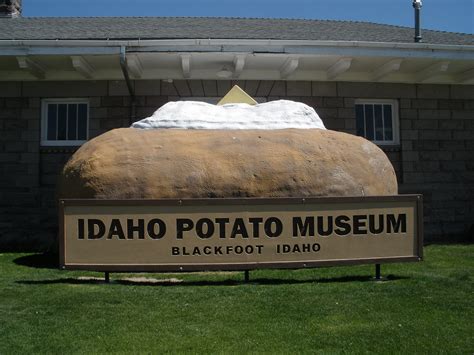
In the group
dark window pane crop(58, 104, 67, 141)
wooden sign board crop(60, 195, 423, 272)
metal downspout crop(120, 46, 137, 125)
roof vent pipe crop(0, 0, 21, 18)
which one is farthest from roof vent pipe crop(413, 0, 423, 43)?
roof vent pipe crop(0, 0, 21, 18)

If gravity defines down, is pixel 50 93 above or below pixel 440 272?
above

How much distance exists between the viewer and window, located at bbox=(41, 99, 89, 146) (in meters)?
11.0

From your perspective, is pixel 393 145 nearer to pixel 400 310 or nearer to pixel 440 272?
pixel 440 272

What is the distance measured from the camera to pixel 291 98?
11.1 metres

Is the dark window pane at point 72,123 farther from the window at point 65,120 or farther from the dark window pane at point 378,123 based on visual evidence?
the dark window pane at point 378,123

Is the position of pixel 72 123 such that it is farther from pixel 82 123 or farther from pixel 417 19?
pixel 417 19

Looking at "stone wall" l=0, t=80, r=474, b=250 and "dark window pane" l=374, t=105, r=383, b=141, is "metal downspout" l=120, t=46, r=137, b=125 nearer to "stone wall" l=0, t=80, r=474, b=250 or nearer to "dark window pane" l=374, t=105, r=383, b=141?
"stone wall" l=0, t=80, r=474, b=250

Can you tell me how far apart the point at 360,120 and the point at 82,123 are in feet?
17.6

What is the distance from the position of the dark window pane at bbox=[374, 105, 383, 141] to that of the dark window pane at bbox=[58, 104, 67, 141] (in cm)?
A: 599

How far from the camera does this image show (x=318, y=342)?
14.2ft

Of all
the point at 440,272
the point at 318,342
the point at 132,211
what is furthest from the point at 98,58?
the point at 318,342

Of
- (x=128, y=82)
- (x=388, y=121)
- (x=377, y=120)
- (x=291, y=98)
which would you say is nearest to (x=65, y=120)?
(x=128, y=82)

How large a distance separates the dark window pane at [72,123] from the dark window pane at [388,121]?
5.99 m

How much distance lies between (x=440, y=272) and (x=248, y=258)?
254cm
